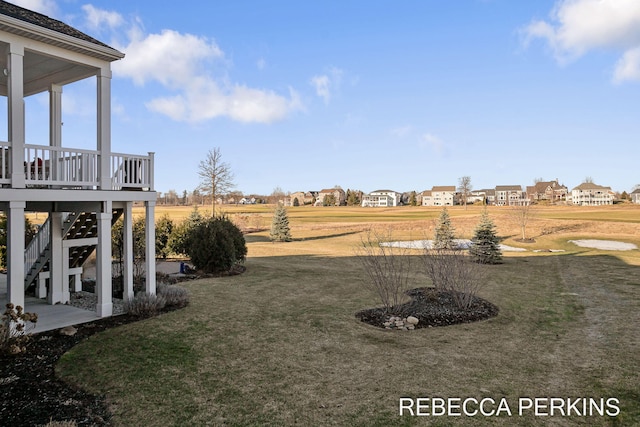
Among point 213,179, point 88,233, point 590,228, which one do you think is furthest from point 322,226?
point 88,233

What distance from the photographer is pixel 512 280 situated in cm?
1427

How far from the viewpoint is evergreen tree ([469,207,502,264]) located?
1938 cm

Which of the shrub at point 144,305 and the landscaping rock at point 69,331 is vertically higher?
the shrub at point 144,305

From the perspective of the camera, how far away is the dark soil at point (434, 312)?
8625mm

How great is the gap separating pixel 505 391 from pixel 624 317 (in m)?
6.00

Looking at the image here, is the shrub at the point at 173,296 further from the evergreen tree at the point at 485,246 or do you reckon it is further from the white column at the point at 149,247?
the evergreen tree at the point at 485,246

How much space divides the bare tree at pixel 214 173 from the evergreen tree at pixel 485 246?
71.1ft

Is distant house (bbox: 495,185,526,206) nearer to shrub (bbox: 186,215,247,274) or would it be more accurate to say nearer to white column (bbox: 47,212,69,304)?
shrub (bbox: 186,215,247,274)

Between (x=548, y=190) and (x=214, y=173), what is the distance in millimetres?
115633

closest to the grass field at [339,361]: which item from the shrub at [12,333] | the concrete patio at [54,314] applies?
the shrub at [12,333]

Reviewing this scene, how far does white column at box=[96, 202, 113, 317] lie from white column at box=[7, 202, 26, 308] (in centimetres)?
144

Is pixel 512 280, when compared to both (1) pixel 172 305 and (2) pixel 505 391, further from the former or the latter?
(1) pixel 172 305

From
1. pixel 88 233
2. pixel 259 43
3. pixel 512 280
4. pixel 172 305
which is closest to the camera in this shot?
pixel 172 305

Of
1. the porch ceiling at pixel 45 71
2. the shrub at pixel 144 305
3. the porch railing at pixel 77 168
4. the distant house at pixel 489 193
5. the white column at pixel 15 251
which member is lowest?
the shrub at pixel 144 305
